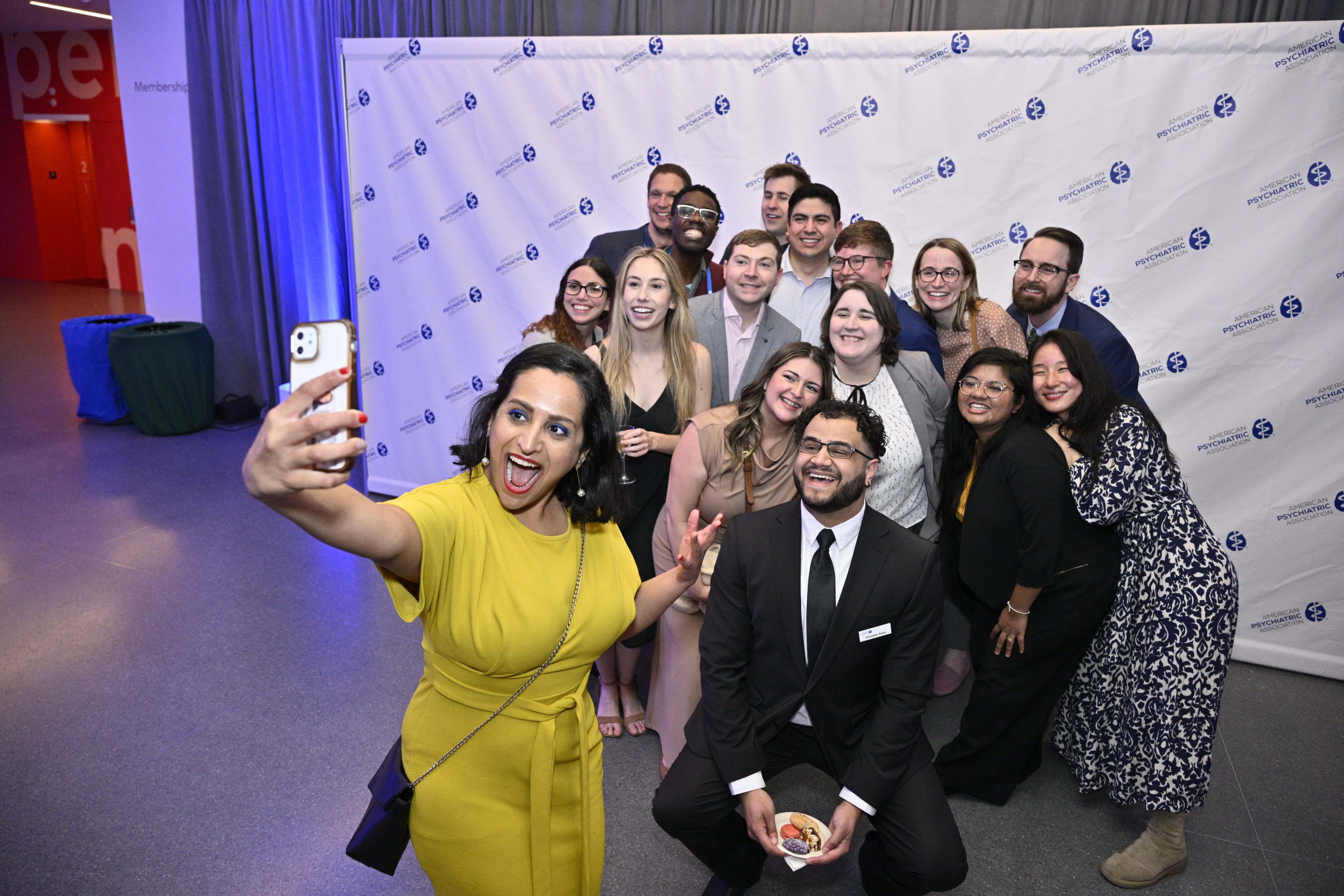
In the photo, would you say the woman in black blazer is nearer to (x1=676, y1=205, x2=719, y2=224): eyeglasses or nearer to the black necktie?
the black necktie

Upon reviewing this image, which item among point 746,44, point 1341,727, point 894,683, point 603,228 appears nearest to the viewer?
point 894,683

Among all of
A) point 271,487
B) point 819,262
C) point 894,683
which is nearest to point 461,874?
point 271,487

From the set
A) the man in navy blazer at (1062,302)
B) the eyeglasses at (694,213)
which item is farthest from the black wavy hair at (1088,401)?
the eyeglasses at (694,213)

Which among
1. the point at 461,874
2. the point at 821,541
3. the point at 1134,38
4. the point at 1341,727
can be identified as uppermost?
the point at 1134,38

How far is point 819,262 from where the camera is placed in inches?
149

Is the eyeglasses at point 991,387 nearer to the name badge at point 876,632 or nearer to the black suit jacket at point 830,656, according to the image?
the black suit jacket at point 830,656

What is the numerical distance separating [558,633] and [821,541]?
37.6 inches

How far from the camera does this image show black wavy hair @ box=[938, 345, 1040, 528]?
2.89 m

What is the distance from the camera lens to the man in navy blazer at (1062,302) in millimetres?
3439

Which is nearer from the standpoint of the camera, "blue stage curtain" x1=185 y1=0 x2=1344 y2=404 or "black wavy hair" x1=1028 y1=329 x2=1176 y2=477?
"black wavy hair" x1=1028 y1=329 x2=1176 y2=477

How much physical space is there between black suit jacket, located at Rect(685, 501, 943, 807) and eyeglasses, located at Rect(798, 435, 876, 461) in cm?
20

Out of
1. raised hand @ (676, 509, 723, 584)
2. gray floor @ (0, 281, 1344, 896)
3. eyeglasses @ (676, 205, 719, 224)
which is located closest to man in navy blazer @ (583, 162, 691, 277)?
eyeglasses @ (676, 205, 719, 224)

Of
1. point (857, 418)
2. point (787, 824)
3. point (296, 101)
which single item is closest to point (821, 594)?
point (857, 418)

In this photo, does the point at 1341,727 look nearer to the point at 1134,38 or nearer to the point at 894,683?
the point at 894,683
